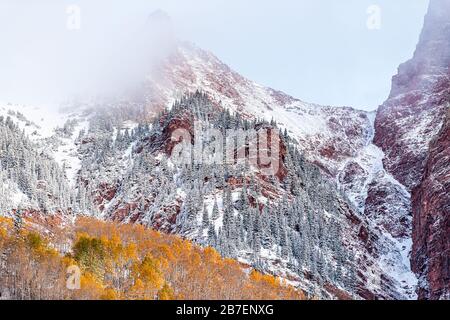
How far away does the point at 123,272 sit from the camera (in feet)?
434

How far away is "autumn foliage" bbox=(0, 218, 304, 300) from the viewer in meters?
114

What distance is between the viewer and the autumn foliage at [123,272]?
11406 cm

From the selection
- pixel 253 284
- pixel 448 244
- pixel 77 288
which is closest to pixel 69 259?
Result: pixel 77 288

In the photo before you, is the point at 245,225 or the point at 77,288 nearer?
the point at 77,288

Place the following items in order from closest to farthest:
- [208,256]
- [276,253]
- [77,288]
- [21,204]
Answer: [77,288] → [208,256] → [276,253] → [21,204]

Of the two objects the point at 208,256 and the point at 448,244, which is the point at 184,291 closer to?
the point at 208,256
